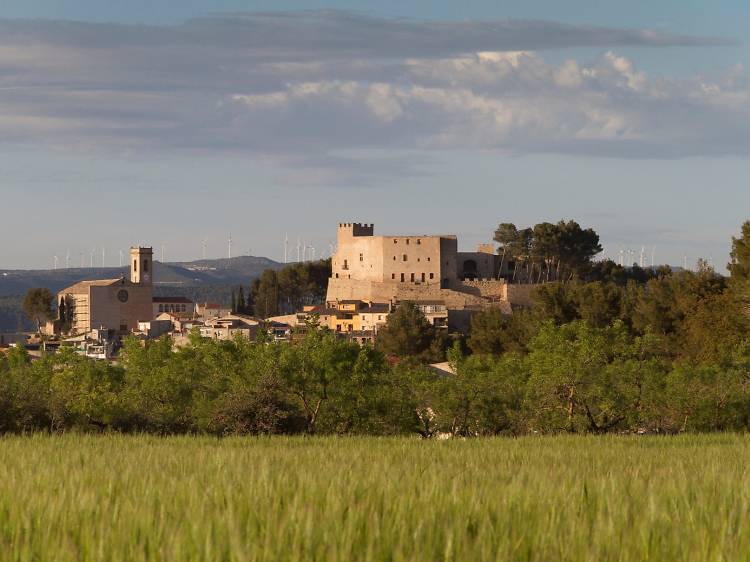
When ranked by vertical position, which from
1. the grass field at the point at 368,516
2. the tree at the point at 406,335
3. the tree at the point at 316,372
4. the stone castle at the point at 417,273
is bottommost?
the tree at the point at 406,335

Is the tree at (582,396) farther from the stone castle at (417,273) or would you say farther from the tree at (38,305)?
the tree at (38,305)

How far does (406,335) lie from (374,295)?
31858mm

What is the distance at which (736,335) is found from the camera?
54969 millimetres

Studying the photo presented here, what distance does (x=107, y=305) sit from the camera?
160500mm

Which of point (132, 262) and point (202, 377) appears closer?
point (202, 377)

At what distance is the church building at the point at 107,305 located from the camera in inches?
6270

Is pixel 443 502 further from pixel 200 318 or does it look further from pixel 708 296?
pixel 200 318

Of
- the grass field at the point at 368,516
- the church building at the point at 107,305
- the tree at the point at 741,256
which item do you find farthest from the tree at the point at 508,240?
the grass field at the point at 368,516

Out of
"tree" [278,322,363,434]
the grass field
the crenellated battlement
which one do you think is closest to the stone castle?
the crenellated battlement

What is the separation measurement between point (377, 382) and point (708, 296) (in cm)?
3602

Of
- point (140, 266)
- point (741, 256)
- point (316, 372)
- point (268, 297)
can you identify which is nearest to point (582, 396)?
point (316, 372)

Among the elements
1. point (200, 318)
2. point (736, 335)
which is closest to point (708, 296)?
point (736, 335)

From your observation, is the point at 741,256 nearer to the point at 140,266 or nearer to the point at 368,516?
the point at 368,516

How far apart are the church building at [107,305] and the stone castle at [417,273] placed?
110 feet
